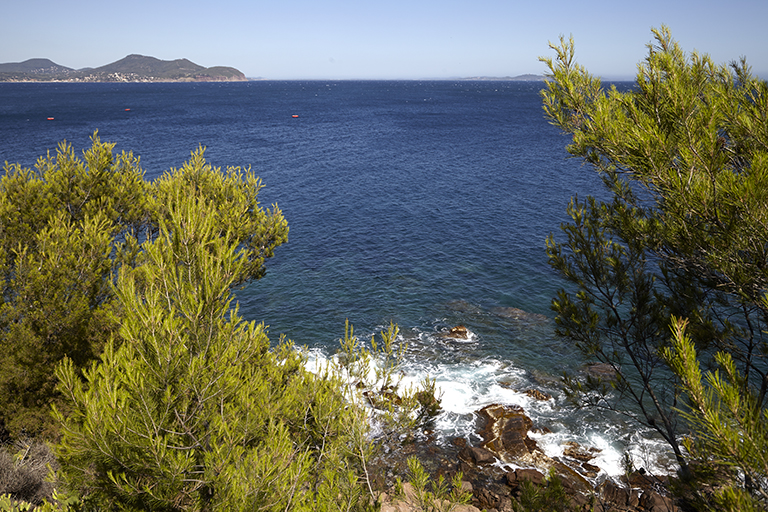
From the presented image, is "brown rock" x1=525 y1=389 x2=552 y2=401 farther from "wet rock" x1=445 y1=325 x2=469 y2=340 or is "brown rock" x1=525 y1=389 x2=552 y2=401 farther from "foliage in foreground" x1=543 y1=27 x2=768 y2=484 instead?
"foliage in foreground" x1=543 y1=27 x2=768 y2=484

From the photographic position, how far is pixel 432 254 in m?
38.3

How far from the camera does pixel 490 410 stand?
20938 mm

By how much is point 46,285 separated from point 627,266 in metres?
15.8

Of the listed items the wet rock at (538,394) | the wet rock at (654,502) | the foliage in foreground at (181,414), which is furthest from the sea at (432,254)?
the foliage in foreground at (181,414)

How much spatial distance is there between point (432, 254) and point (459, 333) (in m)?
12.1

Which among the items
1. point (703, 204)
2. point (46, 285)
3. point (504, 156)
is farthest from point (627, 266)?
point (504, 156)

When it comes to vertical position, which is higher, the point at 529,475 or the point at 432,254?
the point at 432,254

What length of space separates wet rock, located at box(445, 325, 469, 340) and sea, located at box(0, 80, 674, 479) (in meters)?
0.43

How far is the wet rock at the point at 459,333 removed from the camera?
27055 mm

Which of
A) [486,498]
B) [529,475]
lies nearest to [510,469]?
[529,475]

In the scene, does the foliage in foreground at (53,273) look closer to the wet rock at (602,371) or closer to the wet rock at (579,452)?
the wet rock at (579,452)

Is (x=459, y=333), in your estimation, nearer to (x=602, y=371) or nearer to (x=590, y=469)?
(x=602, y=371)

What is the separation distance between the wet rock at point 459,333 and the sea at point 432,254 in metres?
0.43

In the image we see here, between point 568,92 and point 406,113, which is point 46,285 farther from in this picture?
point 406,113
